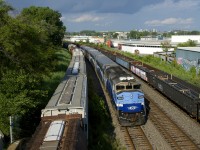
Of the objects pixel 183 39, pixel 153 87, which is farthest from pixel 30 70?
pixel 183 39

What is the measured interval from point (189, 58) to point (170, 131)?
46.1m

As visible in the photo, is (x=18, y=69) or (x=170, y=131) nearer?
(x=170, y=131)

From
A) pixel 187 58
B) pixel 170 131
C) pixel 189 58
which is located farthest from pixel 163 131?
pixel 187 58

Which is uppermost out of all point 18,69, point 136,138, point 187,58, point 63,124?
point 18,69

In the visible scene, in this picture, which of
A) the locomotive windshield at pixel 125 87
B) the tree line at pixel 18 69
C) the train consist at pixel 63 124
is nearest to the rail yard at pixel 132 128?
the train consist at pixel 63 124

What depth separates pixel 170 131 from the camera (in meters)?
22.8

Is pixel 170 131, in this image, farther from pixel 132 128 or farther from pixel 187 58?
pixel 187 58

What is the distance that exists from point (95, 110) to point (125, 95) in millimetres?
3218

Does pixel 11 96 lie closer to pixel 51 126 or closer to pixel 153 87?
pixel 51 126

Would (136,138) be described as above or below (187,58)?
below

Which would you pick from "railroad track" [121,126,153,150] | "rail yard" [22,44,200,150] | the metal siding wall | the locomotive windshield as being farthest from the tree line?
the metal siding wall

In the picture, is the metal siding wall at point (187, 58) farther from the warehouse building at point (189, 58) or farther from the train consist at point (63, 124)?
the train consist at point (63, 124)

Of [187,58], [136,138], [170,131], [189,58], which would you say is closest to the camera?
[136,138]

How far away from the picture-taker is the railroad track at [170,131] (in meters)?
20.0
